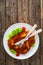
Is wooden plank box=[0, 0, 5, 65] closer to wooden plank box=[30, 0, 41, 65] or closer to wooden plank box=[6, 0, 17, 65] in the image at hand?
wooden plank box=[6, 0, 17, 65]

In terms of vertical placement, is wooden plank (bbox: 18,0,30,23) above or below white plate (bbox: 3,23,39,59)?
above

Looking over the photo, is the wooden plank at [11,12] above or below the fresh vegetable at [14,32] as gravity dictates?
above

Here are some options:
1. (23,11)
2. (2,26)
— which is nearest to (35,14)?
(23,11)

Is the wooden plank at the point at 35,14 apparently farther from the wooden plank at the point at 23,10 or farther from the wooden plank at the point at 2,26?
the wooden plank at the point at 2,26

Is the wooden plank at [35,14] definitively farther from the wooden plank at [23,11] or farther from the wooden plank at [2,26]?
the wooden plank at [2,26]

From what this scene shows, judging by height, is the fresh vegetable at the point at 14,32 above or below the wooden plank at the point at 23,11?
below

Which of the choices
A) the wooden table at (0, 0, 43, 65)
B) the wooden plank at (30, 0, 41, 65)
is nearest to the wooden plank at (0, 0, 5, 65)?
the wooden table at (0, 0, 43, 65)

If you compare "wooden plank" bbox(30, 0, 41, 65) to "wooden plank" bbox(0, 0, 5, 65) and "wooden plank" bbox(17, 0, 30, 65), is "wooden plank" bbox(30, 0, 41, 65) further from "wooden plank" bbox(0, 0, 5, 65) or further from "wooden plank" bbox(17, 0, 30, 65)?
"wooden plank" bbox(0, 0, 5, 65)

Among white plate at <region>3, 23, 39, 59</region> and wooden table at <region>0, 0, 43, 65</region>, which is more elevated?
wooden table at <region>0, 0, 43, 65</region>

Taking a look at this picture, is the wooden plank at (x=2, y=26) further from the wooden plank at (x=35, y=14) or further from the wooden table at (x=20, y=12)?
the wooden plank at (x=35, y=14)

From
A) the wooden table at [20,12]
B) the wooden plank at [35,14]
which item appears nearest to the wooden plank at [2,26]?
the wooden table at [20,12]

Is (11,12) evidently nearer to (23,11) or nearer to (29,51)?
(23,11)
